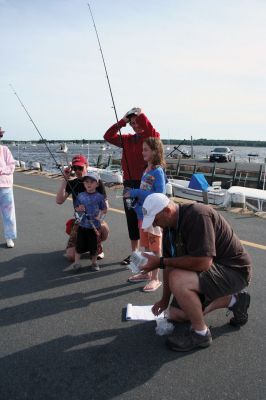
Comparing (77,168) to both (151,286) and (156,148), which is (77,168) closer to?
(156,148)

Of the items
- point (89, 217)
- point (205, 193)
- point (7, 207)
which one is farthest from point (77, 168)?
point (205, 193)

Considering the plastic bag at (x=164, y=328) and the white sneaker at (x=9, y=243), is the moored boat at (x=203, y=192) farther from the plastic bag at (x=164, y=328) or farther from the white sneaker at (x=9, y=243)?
the plastic bag at (x=164, y=328)

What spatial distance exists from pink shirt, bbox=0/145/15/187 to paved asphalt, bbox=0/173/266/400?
1.16 meters

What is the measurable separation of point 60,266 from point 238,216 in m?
4.22

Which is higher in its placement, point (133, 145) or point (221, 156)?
point (133, 145)

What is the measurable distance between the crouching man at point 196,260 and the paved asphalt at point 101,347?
0.90ft

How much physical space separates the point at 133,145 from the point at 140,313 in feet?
6.45

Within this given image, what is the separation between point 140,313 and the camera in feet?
11.1

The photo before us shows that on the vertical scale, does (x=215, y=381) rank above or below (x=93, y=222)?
below

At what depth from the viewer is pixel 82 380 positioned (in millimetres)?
2492

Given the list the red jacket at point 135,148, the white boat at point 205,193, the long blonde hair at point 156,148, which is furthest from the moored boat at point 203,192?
the long blonde hair at point 156,148

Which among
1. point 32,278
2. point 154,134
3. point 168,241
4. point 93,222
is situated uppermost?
point 154,134

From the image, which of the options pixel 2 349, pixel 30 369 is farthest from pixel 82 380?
pixel 2 349

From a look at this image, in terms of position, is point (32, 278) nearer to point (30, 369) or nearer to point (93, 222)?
point (93, 222)
